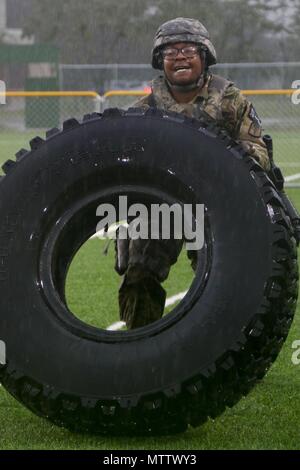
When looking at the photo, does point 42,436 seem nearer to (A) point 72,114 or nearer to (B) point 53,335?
(B) point 53,335

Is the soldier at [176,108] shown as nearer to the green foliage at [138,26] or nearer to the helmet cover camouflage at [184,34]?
the helmet cover camouflage at [184,34]

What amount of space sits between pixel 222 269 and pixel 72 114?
17902 mm

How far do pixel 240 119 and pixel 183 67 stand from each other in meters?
0.37

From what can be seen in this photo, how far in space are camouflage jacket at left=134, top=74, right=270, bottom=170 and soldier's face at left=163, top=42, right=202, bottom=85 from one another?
101 mm

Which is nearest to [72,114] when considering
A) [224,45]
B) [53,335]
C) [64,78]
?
[64,78]

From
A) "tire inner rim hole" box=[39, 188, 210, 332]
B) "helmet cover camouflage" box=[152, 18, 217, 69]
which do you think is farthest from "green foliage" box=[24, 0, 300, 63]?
"helmet cover camouflage" box=[152, 18, 217, 69]

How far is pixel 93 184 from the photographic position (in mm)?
4562

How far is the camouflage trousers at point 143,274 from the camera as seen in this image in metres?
5.39

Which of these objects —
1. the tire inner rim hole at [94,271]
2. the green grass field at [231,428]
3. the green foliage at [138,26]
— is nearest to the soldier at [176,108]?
the tire inner rim hole at [94,271]

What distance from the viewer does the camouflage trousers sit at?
5.39 metres

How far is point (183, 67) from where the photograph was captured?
5.41 meters

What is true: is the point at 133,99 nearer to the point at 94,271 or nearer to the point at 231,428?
the point at 94,271

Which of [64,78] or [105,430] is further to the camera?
[64,78]
